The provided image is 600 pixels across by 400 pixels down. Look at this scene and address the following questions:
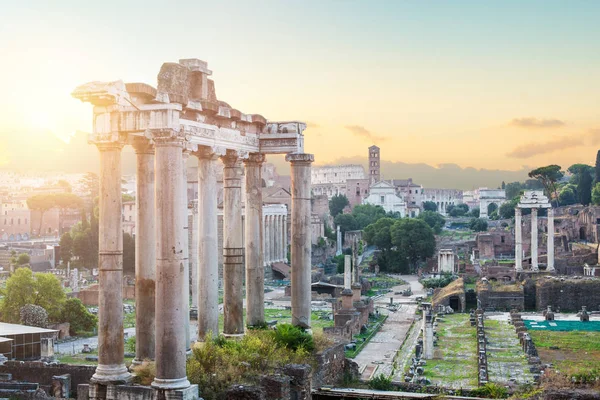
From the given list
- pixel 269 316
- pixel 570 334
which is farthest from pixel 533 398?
pixel 269 316

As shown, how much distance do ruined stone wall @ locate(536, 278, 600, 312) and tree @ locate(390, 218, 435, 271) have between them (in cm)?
2632

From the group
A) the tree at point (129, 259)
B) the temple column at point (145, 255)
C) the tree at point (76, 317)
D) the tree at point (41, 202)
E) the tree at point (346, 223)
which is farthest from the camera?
the tree at point (41, 202)

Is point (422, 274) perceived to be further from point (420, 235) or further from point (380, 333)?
point (380, 333)

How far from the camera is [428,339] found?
95.9 ft

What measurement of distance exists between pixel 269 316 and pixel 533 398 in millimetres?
30058

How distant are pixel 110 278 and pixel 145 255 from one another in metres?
1.13

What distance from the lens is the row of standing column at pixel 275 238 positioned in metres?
71.1

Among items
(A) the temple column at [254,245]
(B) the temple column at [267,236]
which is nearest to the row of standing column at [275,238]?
(B) the temple column at [267,236]

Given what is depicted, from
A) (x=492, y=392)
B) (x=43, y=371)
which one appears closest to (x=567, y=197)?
(x=43, y=371)

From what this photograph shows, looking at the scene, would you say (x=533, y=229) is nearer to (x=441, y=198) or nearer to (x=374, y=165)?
(x=374, y=165)

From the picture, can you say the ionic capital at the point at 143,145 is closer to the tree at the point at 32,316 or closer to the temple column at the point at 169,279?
the temple column at the point at 169,279

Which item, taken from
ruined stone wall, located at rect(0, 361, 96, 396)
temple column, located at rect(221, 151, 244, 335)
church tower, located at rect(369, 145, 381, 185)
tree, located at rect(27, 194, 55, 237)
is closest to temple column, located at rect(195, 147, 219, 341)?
temple column, located at rect(221, 151, 244, 335)

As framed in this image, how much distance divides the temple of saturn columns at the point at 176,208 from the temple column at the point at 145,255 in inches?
0.7

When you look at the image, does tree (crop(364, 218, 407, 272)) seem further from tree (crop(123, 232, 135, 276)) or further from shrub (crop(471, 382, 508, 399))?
shrub (crop(471, 382, 508, 399))
